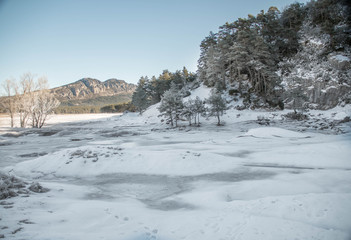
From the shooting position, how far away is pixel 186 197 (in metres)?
6.04

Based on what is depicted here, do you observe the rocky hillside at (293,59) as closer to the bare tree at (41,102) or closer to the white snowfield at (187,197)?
the white snowfield at (187,197)

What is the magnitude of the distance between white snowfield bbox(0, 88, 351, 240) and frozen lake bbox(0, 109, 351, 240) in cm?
2

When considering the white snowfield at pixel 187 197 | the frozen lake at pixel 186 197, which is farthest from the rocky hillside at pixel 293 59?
the white snowfield at pixel 187 197

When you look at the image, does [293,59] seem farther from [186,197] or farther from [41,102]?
[41,102]

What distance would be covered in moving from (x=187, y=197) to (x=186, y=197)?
3 centimetres

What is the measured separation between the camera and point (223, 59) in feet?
146

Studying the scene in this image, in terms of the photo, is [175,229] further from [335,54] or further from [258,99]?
[335,54]

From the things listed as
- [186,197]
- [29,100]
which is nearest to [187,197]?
[186,197]

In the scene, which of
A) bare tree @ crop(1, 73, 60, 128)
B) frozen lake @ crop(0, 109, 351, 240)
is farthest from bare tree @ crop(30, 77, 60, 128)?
frozen lake @ crop(0, 109, 351, 240)

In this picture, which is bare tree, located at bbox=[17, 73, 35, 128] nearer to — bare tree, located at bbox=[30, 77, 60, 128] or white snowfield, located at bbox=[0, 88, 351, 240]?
bare tree, located at bbox=[30, 77, 60, 128]

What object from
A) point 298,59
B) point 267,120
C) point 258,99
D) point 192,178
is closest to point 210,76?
point 258,99

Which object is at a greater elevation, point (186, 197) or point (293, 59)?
point (293, 59)

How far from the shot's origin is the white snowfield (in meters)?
3.59

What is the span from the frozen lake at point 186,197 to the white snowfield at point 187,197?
2 cm
